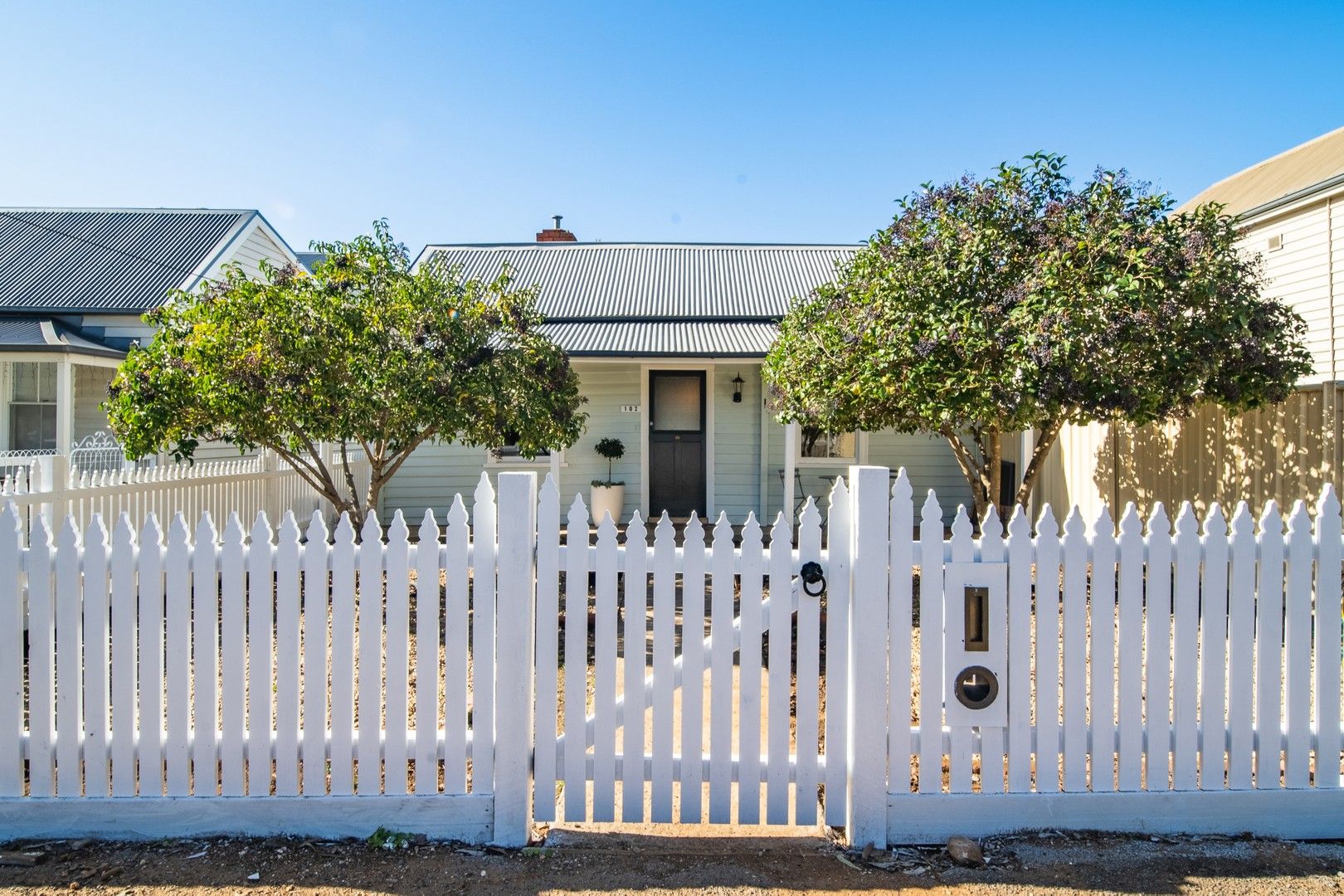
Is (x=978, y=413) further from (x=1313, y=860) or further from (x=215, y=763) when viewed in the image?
(x=215, y=763)

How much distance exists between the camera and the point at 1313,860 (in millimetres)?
2533

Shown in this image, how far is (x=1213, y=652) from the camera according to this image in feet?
8.63

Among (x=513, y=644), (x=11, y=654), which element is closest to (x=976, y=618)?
(x=513, y=644)

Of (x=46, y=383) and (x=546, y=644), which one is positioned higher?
(x=46, y=383)

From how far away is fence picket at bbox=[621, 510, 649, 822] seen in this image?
2.59 metres

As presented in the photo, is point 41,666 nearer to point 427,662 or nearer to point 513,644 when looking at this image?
point 427,662

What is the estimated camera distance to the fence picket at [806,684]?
101 inches

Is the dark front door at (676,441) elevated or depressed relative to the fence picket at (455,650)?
elevated

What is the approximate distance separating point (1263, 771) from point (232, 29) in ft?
34.0

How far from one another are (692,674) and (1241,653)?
191 centimetres

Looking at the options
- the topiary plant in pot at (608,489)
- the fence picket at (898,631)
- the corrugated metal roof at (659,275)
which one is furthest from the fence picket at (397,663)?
the corrugated metal roof at (659,275)

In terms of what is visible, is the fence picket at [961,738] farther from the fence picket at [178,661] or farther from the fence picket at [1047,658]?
the fence picket at [178,661]

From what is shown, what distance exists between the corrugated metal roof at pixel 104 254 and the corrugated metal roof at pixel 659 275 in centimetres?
403

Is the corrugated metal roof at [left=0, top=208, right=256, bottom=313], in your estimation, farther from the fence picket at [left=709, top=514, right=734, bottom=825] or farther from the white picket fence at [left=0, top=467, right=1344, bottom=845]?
the fence picket at [left=709, top=514, right=734, bottom=825]
